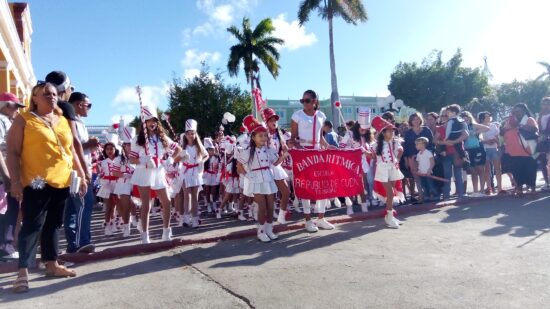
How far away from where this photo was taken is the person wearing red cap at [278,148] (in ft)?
20.9

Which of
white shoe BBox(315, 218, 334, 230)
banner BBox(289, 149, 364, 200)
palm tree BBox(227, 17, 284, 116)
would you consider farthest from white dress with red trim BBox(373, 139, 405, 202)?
palm tree BBox(227, 17, 284, 116)

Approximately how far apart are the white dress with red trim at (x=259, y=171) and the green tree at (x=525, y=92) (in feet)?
158

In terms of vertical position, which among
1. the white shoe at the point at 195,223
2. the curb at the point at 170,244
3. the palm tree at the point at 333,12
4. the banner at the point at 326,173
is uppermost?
the palm tree at the point at 333,12

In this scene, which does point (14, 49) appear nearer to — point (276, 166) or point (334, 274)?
point (276, 166)

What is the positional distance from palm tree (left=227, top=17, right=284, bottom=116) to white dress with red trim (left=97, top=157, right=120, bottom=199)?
1091 inches

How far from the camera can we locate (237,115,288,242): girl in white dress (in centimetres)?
617

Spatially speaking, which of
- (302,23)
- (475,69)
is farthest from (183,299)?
(475,69)

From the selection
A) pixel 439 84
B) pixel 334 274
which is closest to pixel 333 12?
pixel 439 84

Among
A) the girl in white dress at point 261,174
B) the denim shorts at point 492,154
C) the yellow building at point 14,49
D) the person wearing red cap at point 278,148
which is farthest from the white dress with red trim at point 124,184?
the yellow building at point 14,49

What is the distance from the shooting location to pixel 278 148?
261 inches

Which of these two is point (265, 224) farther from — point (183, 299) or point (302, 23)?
point (302, 23)

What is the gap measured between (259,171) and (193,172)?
219 cm

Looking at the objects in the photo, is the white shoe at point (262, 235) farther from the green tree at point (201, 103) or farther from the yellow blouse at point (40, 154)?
the green tree at point (201, 103)

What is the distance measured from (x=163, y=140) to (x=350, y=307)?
400 centimetres
